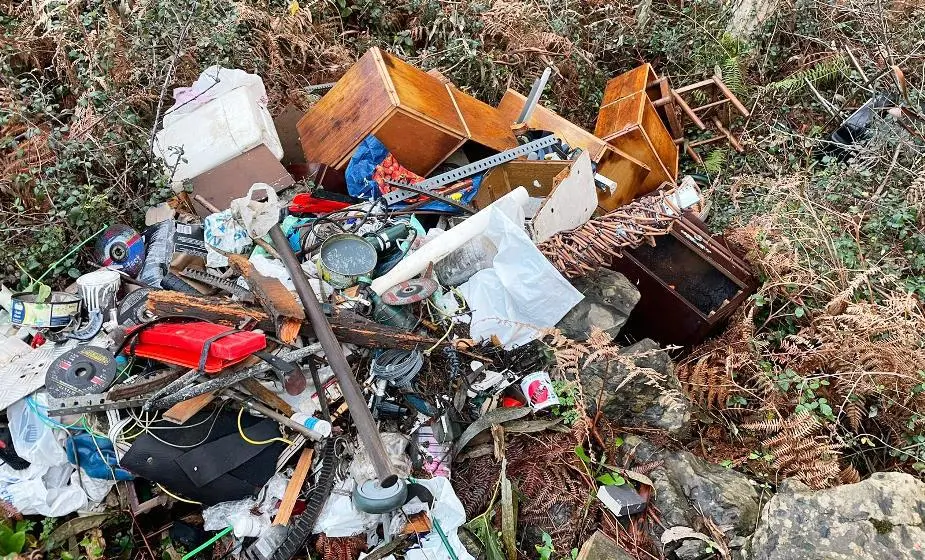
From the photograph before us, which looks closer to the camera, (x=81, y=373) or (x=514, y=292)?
(x=81, y=373)

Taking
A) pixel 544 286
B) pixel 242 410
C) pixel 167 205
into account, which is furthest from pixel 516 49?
pixel 242 410

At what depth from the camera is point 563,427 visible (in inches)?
131

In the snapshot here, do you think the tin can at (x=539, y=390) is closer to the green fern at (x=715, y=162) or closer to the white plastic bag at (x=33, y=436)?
the white plastic bag at (x=33, y=436)

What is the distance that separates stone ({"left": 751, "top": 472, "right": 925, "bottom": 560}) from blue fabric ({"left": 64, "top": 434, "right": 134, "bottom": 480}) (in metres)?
2.98

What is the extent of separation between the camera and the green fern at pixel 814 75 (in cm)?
536

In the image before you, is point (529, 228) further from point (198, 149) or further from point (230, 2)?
point (230, 2)

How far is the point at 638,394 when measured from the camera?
3422 mm

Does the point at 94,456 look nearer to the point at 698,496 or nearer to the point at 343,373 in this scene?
the point at 343,373

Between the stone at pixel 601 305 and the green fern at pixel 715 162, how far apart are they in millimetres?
1973

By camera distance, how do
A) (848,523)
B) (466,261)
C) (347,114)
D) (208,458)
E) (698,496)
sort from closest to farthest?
(848,523) < (208,458) < (698,496) < (466,261) < (347,114)

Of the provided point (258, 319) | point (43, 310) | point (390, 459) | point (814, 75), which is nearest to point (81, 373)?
point (43, 310)

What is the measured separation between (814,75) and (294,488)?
210 inches

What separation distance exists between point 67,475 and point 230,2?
11.1 ft

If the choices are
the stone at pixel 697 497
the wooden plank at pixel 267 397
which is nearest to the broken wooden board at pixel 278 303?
the wooden plank at pixel 267 397
